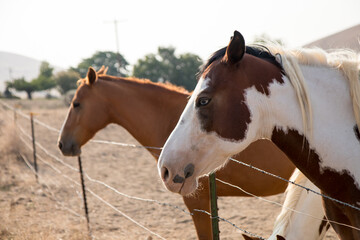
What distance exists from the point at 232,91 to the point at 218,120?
6.1 inches

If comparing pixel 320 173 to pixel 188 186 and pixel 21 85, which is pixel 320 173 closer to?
pixel 188 186

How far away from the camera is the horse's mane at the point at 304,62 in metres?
1.55

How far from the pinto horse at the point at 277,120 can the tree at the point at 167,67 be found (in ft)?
84.6

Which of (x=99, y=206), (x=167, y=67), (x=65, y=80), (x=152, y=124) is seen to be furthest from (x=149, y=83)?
(x=65, y=80)

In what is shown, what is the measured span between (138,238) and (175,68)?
26.0m

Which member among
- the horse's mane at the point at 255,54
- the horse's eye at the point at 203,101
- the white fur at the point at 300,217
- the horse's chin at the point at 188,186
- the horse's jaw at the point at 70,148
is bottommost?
the white fur at the point at 300,217

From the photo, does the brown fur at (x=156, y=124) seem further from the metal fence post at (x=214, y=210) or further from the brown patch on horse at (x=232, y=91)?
the brown patch on horse at (x=232, y=91)

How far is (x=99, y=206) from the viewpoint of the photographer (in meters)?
5.65

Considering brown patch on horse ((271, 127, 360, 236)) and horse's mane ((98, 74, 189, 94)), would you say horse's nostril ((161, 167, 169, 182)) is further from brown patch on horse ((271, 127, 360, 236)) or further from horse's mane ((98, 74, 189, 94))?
horse's mane ((98, 74, 189, 94))

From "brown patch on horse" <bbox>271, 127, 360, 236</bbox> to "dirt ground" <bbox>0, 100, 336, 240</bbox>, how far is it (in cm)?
238

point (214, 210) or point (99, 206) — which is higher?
point (214, 210)

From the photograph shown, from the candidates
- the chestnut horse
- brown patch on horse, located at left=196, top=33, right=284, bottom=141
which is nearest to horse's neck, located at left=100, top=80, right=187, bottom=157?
the chestnut horse

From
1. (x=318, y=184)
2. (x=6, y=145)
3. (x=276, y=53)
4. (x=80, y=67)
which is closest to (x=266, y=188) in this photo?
(x=318, y=184)

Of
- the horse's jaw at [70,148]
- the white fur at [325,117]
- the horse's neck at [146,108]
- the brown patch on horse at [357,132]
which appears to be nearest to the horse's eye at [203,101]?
the white fur at [325,117]
